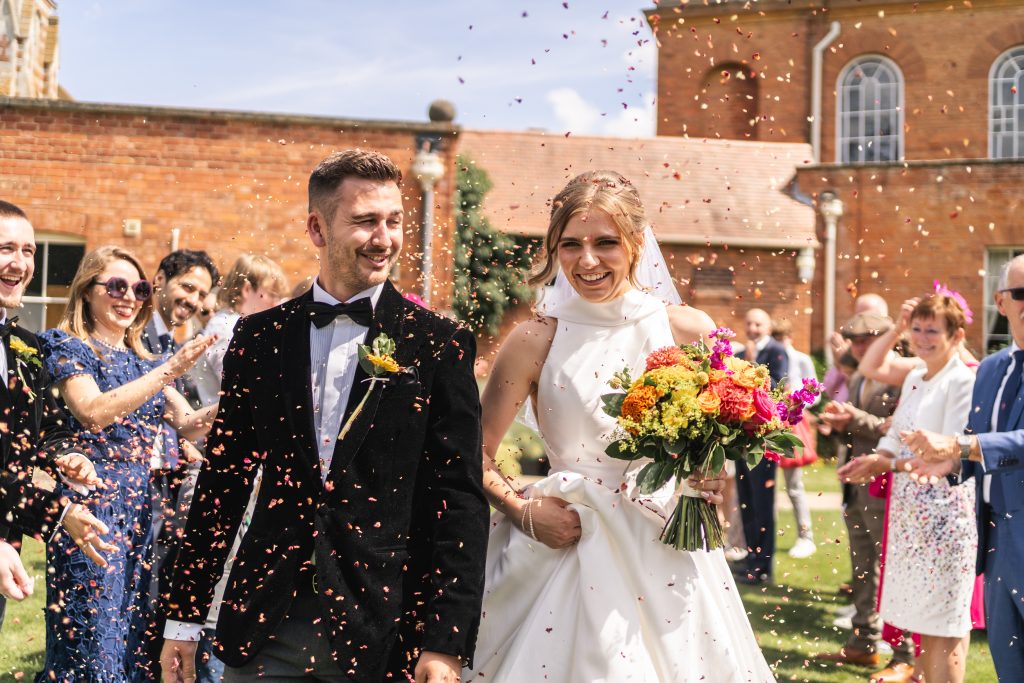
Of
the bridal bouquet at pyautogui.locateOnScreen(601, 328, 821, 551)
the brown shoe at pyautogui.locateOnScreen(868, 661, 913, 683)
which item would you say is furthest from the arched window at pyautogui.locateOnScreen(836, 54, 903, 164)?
the bridal bouquet at pyautogui.locateOnScreen(601, 328, 821, 551)

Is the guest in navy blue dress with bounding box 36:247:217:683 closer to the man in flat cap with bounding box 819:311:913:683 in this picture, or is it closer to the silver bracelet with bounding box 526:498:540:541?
the silver bracelet with bounding box 526:498:540:541

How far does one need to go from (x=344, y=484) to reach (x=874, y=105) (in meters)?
25.5

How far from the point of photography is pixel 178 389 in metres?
5.75

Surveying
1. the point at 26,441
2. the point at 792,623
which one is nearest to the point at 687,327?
the point at 26,441

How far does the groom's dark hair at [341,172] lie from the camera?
3.09m

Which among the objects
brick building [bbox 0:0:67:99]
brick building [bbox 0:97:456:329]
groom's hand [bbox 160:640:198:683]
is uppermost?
brick building [bbox 0:0:67:99]

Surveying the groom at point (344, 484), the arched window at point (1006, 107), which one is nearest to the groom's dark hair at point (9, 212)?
the groom at point (344, 484)

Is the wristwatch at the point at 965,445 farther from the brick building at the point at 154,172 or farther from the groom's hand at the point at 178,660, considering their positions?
the brick building at the point at 154,172

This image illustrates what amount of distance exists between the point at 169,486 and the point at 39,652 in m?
2.11

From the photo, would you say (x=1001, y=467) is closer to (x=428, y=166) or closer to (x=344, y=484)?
(x=344, y=484)

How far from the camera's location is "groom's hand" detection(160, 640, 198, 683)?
3.09 m

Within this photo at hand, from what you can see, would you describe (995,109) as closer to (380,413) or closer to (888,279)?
(888,279)

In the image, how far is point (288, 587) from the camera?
2914 millimetres

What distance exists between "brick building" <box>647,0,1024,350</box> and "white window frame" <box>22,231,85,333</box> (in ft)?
43.6
